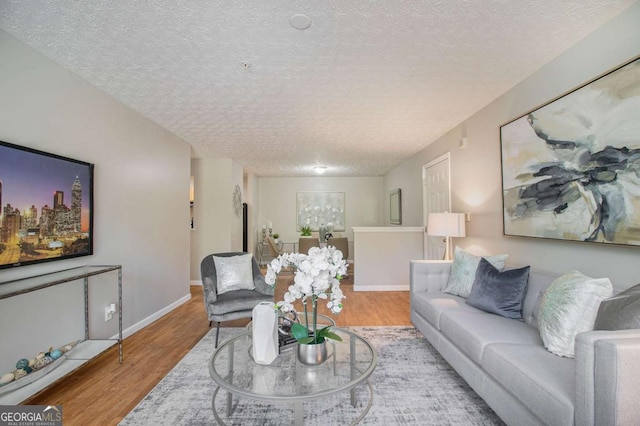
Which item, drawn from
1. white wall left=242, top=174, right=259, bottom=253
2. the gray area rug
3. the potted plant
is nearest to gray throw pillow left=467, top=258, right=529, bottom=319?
the gray area rug

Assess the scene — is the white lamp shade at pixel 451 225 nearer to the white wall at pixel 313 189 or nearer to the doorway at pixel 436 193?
the doorway at pixel 436 193

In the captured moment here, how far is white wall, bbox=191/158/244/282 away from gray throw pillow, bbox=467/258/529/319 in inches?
165

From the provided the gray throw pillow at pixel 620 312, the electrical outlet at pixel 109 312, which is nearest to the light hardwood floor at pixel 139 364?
the electrical outlet at pixel 109 312

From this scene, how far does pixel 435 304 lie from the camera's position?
2488 millimetres

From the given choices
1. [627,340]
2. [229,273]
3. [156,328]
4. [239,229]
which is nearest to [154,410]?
[229,273]

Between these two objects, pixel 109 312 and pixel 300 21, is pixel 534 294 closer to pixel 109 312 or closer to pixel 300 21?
pixel 300 21

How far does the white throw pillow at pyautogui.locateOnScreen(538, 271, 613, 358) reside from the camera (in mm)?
1487

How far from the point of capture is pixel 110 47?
1981mm

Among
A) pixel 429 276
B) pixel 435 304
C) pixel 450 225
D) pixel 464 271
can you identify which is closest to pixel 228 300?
pixel 435 304

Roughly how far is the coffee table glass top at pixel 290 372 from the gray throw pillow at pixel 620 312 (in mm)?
1076

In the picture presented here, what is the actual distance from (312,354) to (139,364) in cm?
176

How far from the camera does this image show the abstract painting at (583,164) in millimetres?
1668

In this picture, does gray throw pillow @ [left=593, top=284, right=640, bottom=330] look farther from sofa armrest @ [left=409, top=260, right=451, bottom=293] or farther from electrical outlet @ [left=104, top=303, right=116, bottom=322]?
electrical outlet @ [left=104, top=303, right=116, bottom=322]

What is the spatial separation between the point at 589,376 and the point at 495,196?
215cm
